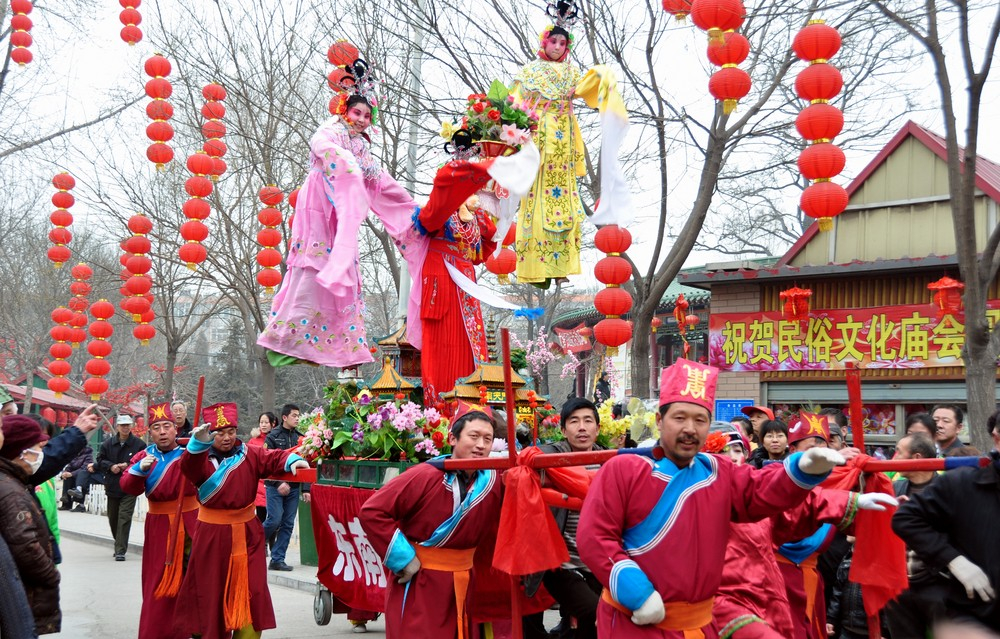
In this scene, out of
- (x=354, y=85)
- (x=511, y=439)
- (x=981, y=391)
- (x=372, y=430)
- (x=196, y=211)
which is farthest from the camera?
(x=196, y=211)

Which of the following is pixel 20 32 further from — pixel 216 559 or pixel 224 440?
pixel 216 559

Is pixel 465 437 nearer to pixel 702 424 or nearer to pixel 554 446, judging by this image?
pixel 554 446

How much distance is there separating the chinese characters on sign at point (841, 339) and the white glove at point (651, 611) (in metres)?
10.2

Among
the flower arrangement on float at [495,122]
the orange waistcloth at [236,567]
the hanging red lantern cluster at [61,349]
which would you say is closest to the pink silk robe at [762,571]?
the orange waistcloth at [236,567]

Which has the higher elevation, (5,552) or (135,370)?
(135,370)

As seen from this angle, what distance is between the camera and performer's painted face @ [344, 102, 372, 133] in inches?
351

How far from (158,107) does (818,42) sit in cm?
944

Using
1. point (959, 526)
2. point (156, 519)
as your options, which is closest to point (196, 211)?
point (156, 519)

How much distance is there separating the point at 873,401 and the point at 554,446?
9155 mm

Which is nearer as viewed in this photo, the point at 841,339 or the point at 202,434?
the point at 202,434

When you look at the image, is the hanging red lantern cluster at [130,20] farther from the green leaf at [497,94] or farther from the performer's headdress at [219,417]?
the performer's headdress at [219,417]

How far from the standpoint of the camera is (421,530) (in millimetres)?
5559

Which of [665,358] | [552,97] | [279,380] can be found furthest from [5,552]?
[279,380]

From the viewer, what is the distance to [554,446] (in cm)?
633
